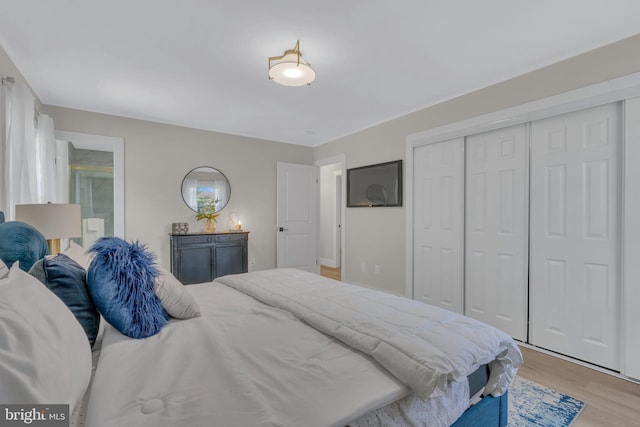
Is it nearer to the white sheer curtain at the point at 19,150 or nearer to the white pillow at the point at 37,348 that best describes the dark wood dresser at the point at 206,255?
the white sheer curtain at the point at 19,150

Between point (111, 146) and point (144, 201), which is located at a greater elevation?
point (111, 146)

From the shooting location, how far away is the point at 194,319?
1.52 metres

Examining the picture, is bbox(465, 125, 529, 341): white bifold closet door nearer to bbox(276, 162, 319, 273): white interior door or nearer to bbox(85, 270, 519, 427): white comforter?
bbox(85, 270, 519, 427): white comforter

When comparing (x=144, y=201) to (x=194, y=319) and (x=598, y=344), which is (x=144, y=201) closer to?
(x=194, y=319)

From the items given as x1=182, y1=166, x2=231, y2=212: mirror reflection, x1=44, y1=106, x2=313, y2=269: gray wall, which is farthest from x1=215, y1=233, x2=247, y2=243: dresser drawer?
x1=182, y1=166, x2=231, y2=212: mirror reflection

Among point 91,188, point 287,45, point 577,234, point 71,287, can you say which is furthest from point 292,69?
point 91,188

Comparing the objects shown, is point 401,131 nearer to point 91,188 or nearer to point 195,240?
point 195,240

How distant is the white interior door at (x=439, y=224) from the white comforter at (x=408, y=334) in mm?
1812

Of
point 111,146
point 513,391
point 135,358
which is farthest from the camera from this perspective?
point 111,146

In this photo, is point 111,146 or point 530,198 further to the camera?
point 111,146

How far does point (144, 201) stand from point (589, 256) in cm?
487

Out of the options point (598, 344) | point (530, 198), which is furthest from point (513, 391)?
point (530, 198)

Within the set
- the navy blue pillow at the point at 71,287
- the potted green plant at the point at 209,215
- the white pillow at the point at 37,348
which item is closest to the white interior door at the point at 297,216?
the potted green plant at the point at 209,215

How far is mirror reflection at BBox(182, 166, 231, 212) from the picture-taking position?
14.5ft
